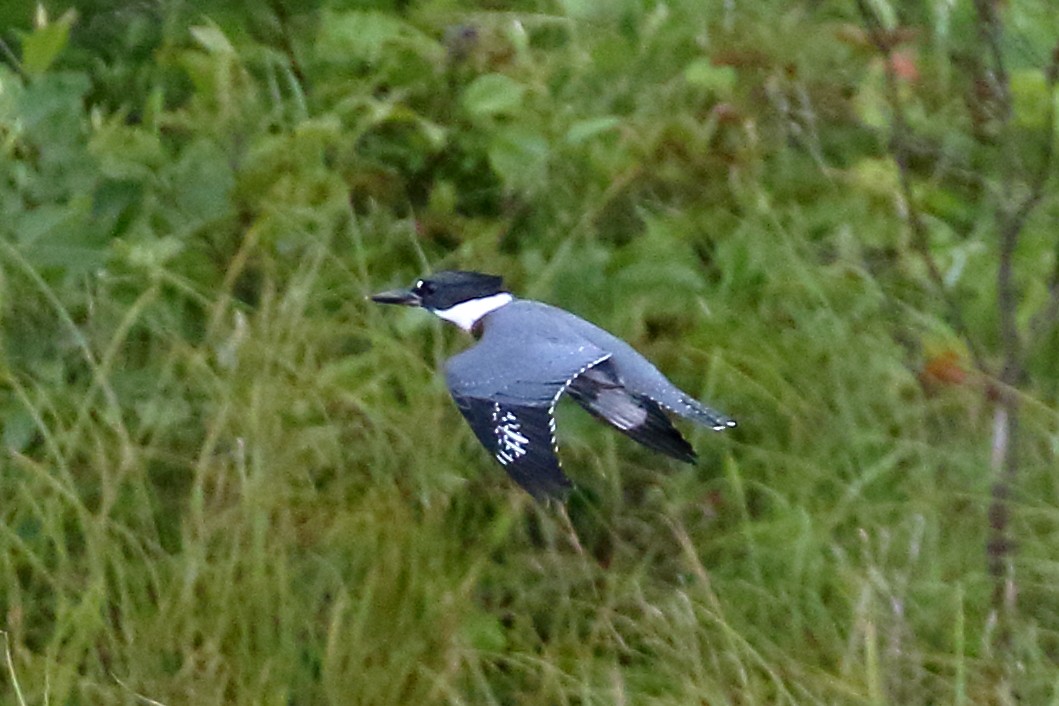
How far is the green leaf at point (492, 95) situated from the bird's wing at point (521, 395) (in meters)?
0.65

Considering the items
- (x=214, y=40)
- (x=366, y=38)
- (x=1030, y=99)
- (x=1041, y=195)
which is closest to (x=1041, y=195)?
(x=1041, y=195)

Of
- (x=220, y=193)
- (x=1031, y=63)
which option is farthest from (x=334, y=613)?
(x=1031, y=63)

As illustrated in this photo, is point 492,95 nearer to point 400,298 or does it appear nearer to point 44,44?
point 400,298

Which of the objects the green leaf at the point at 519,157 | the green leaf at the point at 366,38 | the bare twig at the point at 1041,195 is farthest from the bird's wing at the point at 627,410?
the green leaf at the point at 366,38

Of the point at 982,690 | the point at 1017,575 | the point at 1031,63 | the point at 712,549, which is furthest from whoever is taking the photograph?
the point at 1031,63

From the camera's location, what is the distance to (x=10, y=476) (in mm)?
2385

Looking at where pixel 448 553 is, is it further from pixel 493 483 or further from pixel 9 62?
pixel 9 62

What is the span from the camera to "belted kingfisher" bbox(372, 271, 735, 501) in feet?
6.50

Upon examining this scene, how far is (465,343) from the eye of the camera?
259 centimetres

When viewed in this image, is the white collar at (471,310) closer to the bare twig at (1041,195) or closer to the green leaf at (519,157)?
the green leaf at (519,157)

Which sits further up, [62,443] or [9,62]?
[9,62]

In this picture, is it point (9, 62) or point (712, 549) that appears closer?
point (712, 549)

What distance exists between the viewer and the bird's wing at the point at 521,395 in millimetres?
1948

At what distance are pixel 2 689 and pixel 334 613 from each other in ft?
1.44
